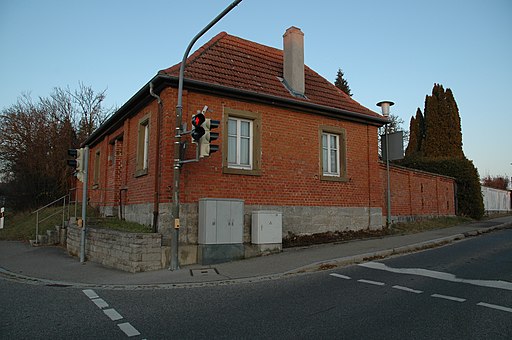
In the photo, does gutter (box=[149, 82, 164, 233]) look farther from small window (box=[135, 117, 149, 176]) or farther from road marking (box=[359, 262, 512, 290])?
road marking (box=[359, 262, 512, 290])

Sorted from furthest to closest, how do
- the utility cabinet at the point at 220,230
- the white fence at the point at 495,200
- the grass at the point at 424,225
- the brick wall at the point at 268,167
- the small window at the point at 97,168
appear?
the white fence at the point at 495,200 < the small window at the point at 97,168 < the grass at the point at 424,225 < the brick wall at the point at 268,167 < the utility cabinet at the point at 220,230

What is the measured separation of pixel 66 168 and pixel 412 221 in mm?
25095

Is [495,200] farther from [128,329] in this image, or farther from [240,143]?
[128,329]

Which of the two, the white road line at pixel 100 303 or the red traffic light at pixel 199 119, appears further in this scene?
the red traffic light at pixel 199 119

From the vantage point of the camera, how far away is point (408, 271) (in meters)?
8.59

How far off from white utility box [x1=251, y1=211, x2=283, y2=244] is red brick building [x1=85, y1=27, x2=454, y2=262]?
520 millimetres

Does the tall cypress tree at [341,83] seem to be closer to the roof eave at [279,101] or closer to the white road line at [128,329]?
the roof eave at [279,101]

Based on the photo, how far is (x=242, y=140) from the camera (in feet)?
40.4

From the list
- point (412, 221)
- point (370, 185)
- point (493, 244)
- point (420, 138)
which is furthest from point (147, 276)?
point (420, 138)

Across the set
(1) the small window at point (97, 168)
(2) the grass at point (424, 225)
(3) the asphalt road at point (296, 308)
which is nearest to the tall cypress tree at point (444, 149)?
(2) the grass at point (424, 225)

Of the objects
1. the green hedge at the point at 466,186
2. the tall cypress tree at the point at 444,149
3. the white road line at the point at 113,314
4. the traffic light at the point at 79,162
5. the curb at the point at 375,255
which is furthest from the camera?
the tall cypress tree at the point at 444,149

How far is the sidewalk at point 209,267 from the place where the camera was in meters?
8.61

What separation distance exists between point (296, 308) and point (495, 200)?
28.4 m

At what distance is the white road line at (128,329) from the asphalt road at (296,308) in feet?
0.04
